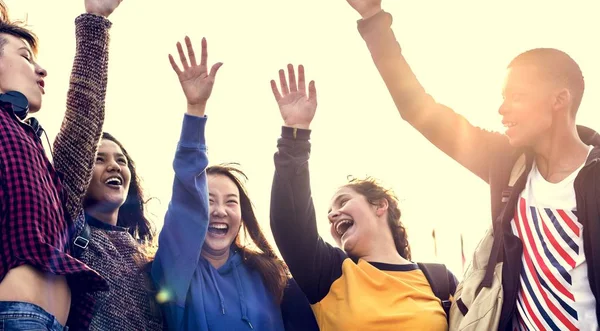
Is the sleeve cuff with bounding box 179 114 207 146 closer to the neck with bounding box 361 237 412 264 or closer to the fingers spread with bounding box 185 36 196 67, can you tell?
the fingers spread with bounding box 185 36 196 67

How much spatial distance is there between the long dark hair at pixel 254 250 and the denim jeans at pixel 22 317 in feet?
6.42

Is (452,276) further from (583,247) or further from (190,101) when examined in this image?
(190,101)

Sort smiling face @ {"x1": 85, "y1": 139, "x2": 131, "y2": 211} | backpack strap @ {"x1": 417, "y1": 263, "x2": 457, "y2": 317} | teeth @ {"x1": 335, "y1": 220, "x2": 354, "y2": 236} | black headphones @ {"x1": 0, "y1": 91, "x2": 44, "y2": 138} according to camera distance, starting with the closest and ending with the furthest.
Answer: black headphones @ {"x1": 0, "y1": 91, "x2": 44, "y2": 138} → smiling face @ {"x1": 85, "y1": 139, "x2": 131, "y2": 211} → backpack strap @ {"x1": 417, "y1": 263, "x2": 457, "y2": 317} → teeth @ {"x1": 335, "y1": 220, "x2": 354, "y2": 236}

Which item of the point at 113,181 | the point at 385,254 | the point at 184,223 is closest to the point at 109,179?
the point at 113,181

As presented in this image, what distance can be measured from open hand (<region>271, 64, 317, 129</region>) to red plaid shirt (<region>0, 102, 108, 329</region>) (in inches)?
64.9

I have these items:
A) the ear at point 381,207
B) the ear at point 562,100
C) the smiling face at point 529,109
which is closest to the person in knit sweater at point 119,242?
the ear at point 381,207

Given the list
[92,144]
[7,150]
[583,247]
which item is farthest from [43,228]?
[583,247]

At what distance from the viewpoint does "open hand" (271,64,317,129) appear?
431 cm

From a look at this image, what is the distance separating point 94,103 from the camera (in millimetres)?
3295

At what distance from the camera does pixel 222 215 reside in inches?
177

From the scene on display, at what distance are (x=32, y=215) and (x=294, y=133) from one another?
1827 mm

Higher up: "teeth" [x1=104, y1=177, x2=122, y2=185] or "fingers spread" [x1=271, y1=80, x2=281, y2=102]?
"fingers spread" [x1=271, y1=80, x2=281, y2=102]

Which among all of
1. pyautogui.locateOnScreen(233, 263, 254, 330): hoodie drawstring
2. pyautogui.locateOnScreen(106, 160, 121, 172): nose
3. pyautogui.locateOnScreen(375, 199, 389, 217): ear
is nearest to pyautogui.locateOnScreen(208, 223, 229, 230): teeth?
pyautogui.locateOnScreen(233, 263, 254, 330): hoodie drawstring

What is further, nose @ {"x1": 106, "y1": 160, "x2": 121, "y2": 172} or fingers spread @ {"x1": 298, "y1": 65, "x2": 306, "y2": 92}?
fingers spread @ {"x1": 298, "y1": 65, "x2": 306, "y2": 92}
